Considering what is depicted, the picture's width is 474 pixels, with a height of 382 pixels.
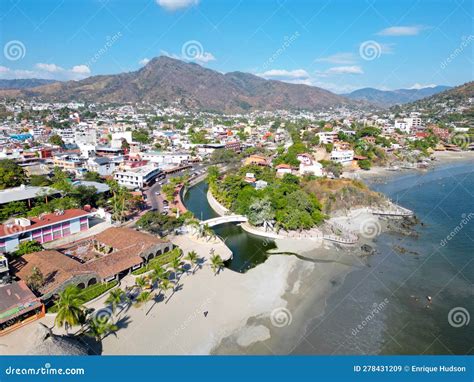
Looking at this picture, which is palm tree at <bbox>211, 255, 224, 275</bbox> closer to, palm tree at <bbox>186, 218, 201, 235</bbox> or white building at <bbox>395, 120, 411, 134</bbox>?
palm tree at <bbox>186, 218, 201, 235</bbox>

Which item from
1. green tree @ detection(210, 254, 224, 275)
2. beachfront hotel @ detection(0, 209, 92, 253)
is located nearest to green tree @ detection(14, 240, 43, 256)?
beachfront hotel @ detection(0, 209, 92, 253)

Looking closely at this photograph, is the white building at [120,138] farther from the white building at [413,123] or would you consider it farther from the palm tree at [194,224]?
the white building at [413,123]

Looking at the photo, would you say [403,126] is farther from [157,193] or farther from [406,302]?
[406,302]

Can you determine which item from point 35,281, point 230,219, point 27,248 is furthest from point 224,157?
point 35,281

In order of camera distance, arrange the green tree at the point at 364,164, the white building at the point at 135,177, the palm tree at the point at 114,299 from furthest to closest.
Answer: the green tree at the point at 364,164 < the white building at the point at 135,177 < the palm tree at the point at 114,299

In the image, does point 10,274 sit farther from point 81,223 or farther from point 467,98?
point 467,98

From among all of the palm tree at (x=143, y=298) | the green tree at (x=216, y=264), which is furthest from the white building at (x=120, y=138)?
the palm tree at (x=143, y=298)
